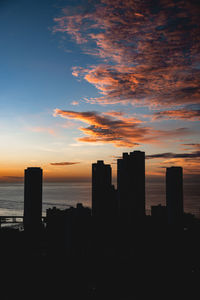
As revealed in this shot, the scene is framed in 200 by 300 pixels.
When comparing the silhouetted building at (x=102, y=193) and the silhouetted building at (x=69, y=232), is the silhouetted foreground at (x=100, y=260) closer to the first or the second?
the silhouetted building at (x=69, y=232)

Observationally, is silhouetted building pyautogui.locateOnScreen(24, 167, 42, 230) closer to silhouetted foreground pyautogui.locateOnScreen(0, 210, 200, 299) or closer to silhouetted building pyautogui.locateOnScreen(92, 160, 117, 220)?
silhouetted foreground pyautogui.locateOnScreen(0, 210, 200, 299)

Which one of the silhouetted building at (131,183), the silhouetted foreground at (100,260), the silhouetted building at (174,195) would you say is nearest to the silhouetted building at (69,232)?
the silhouetted foreground at (100,260)

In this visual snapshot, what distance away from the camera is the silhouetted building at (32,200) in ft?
320

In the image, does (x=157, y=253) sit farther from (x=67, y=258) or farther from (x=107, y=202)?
(x=107, y=202)

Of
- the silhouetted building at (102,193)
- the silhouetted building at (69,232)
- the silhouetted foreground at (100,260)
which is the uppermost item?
the silhouetted building at (102,193)

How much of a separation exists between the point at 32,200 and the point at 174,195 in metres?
52.4

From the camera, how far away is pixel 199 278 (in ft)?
150

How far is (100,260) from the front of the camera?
191ft

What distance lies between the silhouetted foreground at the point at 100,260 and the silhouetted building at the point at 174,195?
4.02 m

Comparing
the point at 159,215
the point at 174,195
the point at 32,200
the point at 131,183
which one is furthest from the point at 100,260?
the point at 131,183

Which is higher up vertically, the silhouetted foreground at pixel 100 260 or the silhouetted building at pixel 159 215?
the silhouetted building at pixel 159 215

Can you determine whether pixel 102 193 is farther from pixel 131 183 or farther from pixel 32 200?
pixel 32 200

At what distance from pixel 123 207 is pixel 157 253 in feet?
127

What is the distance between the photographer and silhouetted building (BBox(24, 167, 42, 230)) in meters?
97.7
